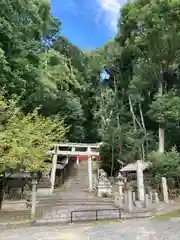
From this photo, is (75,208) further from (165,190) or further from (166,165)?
(166,165)

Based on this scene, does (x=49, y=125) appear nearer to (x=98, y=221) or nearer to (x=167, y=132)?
(x=98, y=221)

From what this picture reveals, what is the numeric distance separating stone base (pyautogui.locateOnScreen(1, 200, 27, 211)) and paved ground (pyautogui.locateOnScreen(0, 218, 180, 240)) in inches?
136

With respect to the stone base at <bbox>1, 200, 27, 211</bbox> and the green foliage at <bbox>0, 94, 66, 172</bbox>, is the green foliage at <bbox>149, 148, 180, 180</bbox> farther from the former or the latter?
the stone base at <bbox>1, 200, 27, 211</bbox>

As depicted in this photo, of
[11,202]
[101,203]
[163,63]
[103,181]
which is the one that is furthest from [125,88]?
[11,202]

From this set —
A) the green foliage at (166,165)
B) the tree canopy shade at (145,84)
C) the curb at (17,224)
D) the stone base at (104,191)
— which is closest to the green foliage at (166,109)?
the tree canopy shade at (145,84)

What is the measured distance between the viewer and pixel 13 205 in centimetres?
1212

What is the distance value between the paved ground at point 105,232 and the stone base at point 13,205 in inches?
136

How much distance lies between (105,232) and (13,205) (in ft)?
19.2

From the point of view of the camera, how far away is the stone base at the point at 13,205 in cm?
1198

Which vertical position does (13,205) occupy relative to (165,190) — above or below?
below

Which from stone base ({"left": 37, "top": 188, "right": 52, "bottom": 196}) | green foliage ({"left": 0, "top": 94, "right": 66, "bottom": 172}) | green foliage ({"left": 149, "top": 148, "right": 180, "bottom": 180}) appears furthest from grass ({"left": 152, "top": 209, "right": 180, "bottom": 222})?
stone base ({"left": 37, "top": 188, "right": 52, "bottom": 196})

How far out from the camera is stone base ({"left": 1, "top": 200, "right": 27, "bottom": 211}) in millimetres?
11984

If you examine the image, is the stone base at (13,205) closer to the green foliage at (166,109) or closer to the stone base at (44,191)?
the stone base at (44,191)

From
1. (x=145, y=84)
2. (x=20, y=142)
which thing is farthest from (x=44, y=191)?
(x=145, y=84)
